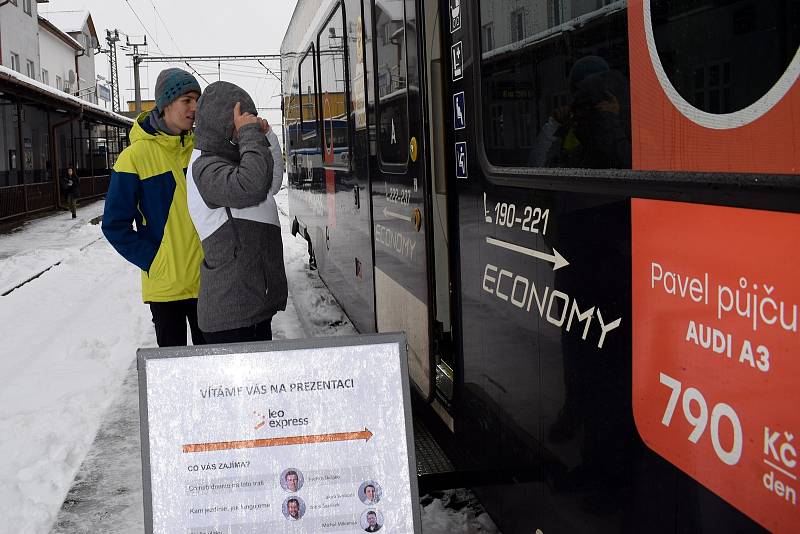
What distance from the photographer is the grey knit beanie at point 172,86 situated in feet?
11.4

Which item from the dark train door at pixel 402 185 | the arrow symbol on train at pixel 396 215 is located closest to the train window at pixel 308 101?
the dark train door at pixel 402 185

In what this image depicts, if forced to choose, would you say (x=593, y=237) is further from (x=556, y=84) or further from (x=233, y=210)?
(x=233, y=210)

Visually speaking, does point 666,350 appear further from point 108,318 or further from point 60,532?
point 108,318

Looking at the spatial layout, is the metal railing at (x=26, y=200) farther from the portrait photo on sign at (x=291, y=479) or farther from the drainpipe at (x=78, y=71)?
the drainpipe at (x=78, y=71)

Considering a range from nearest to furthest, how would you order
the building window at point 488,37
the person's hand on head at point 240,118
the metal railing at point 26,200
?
the building window at point 488,37
the person's hand on head at point 240,118
the metal railing at point 26,200

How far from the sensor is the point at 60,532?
359 cm

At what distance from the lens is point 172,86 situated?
3469 millimetres

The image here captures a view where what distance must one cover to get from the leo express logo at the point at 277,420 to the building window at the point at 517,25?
1.21 meters

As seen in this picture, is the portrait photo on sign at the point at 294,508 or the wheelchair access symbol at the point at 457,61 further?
the wheelchair access symbol at the point at 457,61

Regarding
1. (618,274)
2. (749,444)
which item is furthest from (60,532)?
(749,444)

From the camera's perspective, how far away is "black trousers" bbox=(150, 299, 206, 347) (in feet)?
12.1

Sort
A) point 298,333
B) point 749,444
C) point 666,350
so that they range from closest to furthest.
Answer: point 749,444 → point 666,350 → point 298,333

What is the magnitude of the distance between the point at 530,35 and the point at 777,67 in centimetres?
110

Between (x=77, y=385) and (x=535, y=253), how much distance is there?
4331mm
